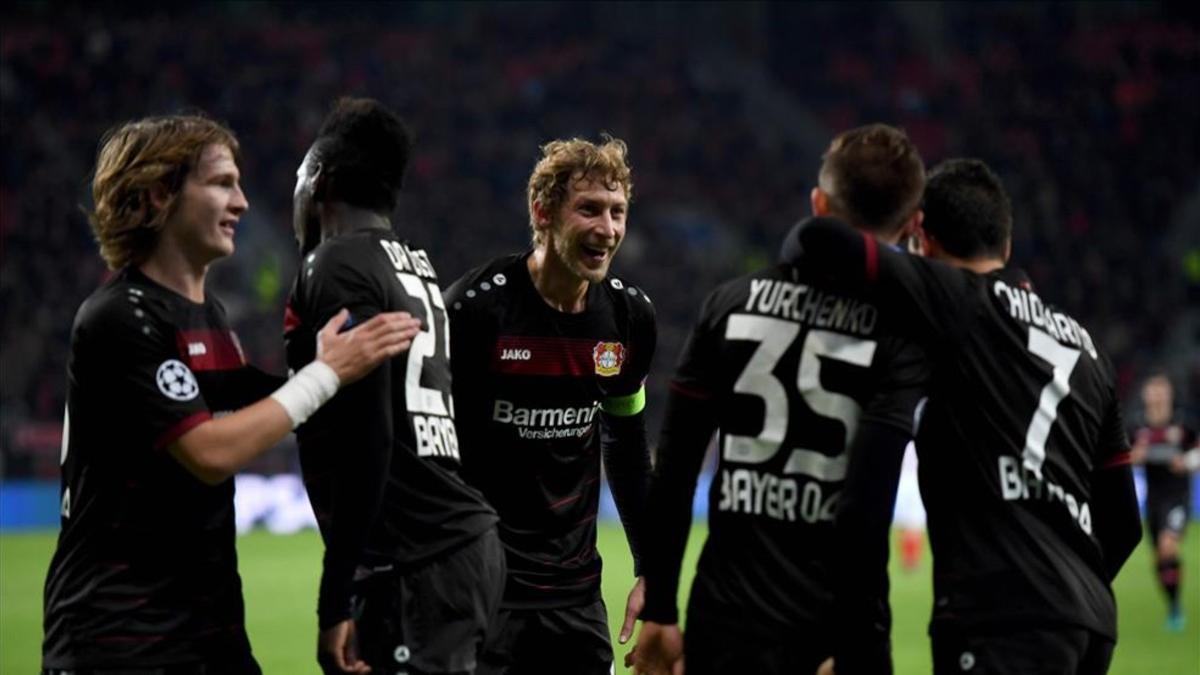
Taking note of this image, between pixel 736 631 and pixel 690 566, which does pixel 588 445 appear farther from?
pixel 690 566

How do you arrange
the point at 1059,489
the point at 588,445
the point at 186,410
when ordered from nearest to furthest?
the point at 186,410 < the point at 1059,489 < the point at 588,445

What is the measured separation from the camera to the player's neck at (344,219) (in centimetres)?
431

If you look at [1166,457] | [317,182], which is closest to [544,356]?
[317,182]

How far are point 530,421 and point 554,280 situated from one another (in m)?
0.52

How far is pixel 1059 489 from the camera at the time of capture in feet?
13.8

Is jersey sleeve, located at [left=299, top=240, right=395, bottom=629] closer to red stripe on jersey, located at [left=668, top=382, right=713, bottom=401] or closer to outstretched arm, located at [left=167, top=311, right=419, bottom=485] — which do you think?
outstretched arm, located at [left=167, top=311, right=419, bottom=485]

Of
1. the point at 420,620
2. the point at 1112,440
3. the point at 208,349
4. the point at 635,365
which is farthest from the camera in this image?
the point at 635,365

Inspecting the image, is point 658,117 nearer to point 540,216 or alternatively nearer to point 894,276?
point 540,216

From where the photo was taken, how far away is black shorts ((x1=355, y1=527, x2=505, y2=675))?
13.9 ft

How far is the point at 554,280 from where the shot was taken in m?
5.49

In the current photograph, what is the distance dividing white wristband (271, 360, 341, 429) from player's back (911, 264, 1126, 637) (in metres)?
1.52

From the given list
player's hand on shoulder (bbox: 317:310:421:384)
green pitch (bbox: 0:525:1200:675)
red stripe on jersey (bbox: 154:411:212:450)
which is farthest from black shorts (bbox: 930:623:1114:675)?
green pitch (bbox: 0:525:1200:675)

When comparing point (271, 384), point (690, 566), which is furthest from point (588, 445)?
point (690, 566)

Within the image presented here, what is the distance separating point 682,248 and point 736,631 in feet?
84.5
